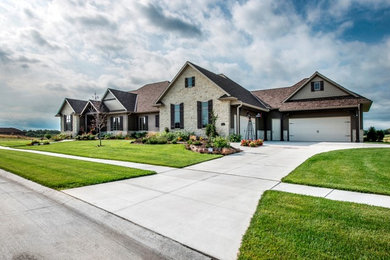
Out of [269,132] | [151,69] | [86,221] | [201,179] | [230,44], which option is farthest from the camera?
[269,132]

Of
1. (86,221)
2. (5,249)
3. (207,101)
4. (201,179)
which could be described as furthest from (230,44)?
(5,249)

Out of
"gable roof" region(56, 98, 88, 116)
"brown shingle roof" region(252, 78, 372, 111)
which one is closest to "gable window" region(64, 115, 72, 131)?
"gable roof" region(56, 98, 88, 116)

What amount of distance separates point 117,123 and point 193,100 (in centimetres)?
1200

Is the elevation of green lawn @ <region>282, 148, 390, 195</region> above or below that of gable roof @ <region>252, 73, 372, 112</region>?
below

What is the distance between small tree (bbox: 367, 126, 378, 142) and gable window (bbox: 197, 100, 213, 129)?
16.5 meters

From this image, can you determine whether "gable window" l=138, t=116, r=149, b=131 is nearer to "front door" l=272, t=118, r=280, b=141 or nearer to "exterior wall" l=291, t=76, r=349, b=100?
Answer: "front door" l=272, t=118, r=280, b=141

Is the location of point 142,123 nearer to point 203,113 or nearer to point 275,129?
point 203,113

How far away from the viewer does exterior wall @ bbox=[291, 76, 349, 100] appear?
20.1 metres

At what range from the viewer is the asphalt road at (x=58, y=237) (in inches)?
108

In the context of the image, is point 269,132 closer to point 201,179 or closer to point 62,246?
point 201,179

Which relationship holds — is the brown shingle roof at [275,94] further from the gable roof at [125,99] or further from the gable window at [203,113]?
the gable roof at [125,99]

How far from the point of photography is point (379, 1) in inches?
406

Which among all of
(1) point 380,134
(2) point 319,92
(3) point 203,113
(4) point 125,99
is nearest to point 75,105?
(4) point 125,99

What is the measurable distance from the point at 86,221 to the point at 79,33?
1083 cm
